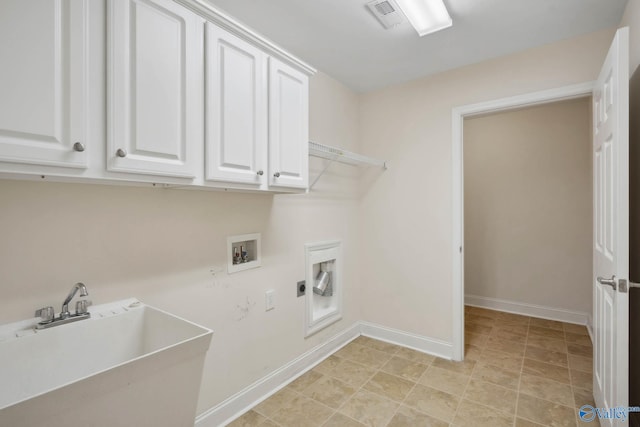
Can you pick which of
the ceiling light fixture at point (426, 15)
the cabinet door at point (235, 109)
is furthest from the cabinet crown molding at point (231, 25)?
the ceiling light fixture at point (426, 15)

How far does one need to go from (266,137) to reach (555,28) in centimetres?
204

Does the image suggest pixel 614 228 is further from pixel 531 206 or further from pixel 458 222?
pixel 531 206

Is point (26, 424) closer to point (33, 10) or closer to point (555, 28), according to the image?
point (33, 10)

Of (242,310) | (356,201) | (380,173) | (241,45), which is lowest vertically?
(242,310)

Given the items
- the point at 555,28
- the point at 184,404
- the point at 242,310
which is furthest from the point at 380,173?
the point at 184,404

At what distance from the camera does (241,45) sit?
153 cm

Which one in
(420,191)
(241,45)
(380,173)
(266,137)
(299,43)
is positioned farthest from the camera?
(380,173)

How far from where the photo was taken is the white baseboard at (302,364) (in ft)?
6.10

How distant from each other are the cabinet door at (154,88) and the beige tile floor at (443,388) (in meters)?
1.64

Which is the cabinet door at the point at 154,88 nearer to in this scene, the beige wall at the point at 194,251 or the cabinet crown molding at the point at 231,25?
the cabinet crown molding at the point at 231,25

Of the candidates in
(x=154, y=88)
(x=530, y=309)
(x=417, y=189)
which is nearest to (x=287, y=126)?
(x=154, y=88)

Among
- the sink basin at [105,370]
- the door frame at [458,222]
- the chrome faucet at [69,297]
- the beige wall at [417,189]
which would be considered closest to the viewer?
the sink basin at [105,370]

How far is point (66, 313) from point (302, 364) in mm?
1717

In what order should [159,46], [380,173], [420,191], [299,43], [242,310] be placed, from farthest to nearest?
[380,173] → [420,191] → [299,43] → [242,310] → [159,46]
